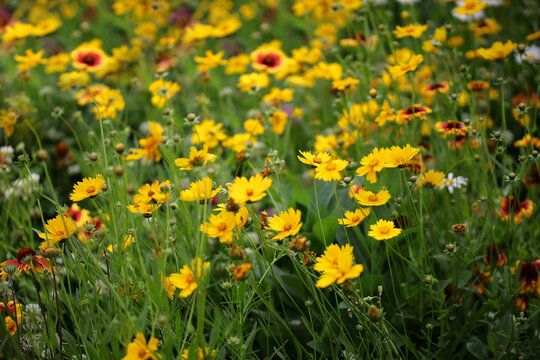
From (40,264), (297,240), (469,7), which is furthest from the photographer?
(469,7)

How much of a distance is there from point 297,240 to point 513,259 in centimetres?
70

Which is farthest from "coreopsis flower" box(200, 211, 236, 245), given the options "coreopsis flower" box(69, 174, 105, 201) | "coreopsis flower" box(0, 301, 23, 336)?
"coreopsis flower" box(0, 301, 23, 336)

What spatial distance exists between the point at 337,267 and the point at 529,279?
65 centimetres

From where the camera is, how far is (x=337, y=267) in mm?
805

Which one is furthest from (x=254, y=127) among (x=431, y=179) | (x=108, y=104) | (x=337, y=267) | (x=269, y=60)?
(x=337, y=267)

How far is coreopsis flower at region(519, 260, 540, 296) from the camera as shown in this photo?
1162mm

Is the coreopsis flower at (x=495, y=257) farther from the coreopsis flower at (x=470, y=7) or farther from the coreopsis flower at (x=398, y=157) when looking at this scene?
the coreopsis flower at (x=470, y=7)

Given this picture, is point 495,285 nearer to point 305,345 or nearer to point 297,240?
point 305,345

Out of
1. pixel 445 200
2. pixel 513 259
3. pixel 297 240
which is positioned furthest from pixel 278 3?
pixel 297 240

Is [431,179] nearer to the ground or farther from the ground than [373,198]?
nearer to the ground

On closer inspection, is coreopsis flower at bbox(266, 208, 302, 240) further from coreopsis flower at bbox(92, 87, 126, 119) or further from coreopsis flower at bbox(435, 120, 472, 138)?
coreopsis flower at bbox(92, 87, 126, 119)

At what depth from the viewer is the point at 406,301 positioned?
3.92 ft

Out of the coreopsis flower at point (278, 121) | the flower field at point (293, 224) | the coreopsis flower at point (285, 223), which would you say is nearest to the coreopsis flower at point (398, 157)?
the flower field at point (293, 224)

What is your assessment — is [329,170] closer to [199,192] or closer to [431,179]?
[199,192]
